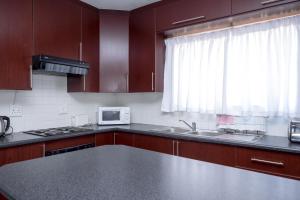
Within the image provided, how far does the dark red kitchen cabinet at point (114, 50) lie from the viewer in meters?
3.04

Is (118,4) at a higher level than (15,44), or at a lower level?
higher

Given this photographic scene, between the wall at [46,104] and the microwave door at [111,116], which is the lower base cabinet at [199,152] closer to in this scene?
the microwave door at [111,116]

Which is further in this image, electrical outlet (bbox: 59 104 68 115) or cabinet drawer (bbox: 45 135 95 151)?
electrical outlet (bbox: 59 104 68 115)

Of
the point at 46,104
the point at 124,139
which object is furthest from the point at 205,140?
the point at 46,104

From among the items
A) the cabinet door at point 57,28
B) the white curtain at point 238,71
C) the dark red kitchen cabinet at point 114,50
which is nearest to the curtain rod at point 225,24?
the white curtain at point 238,71

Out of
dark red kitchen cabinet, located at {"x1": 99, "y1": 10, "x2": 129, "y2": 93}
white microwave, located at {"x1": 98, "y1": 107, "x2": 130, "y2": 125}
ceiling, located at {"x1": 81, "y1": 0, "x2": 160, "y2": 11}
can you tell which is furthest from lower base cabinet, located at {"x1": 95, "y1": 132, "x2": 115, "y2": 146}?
ceiling, located at {"x1": 81, "y1": 0, "x2": 160, "y2": 11}

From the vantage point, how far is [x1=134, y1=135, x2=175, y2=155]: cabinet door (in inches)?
95.1

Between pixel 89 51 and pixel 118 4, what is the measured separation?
2.32 feet

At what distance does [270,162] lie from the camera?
1.81 meters

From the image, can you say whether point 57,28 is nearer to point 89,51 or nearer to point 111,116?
point 89,51

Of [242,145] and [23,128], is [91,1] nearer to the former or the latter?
[23,128]

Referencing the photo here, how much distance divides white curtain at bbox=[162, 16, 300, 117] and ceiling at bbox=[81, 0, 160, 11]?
0.58 metres

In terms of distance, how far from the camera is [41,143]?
2.17 metres

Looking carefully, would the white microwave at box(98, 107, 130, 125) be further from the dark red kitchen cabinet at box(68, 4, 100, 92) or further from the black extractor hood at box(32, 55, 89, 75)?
the black extractor hood at box(32, 55, 89, 75)
